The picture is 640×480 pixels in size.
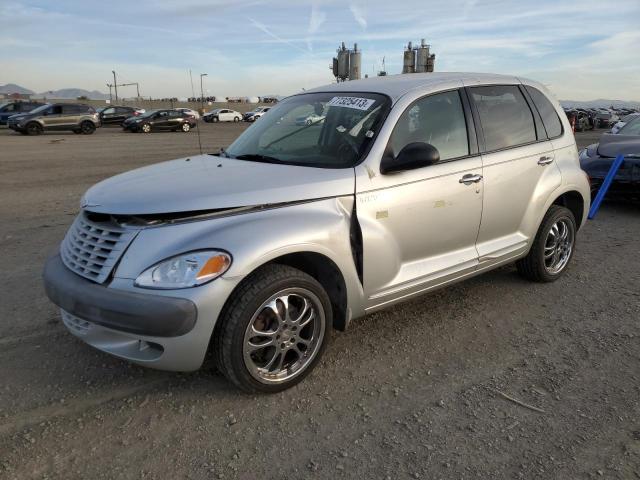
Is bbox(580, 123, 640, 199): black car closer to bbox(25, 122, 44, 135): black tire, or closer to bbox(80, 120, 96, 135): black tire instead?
bbox(80, 120, 96, 135): black tire

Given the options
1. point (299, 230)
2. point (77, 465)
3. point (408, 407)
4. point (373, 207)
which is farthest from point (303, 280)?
point (77, 465)

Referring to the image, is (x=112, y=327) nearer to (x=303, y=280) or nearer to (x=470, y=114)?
(x=303, y=280)

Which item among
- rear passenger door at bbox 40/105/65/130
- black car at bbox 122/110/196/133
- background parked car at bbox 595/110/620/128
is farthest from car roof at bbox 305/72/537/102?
background parked car at bbox 595/110/620/128

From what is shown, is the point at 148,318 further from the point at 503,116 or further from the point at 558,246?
the point at 558,246

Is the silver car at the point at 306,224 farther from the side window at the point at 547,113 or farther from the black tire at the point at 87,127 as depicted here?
the black tire at the point at 87,127

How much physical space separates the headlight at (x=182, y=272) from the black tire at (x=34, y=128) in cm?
2838

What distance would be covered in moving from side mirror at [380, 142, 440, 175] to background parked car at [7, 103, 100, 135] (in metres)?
28.3

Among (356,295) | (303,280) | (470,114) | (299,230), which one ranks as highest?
(470,114)

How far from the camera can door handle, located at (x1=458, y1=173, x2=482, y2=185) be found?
12.5 ft

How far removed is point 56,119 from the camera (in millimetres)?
27578

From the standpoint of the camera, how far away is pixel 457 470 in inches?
97.5

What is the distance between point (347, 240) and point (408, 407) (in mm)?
1039

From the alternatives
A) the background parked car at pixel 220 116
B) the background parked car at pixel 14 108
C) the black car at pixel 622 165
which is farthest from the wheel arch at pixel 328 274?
the background parked car at pixel 220 116

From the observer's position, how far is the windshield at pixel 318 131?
352 centimetres
